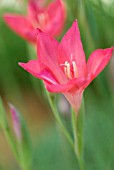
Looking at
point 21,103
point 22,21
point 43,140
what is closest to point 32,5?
point 22,21

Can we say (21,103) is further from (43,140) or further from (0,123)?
(0,123)

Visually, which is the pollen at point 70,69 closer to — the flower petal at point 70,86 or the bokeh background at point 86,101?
the flower petal at point 70,86

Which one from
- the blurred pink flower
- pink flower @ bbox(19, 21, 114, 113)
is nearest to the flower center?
pink flower @ bbox(19, 21, 114, 113)

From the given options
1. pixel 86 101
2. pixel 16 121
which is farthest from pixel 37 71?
pixel 86 101

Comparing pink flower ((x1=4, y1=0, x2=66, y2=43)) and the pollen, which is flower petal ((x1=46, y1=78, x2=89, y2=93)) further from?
pink flower ((x1=4, y1=0, x2=66, y2=43))

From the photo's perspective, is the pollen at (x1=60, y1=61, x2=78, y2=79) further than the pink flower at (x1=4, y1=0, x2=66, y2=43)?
No
